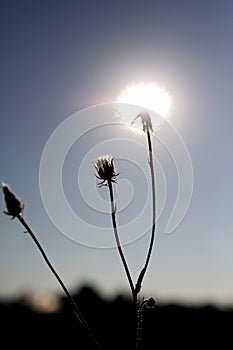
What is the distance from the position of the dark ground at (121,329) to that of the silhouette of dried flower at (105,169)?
26.7ft

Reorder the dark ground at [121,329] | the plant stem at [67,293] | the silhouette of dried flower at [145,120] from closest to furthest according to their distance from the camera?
the plant stem at [67,293] → the silhouette of dried flower at [145,120] → the dark ground at [121,329]

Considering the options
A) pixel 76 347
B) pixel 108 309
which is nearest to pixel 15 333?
pixel 76 347

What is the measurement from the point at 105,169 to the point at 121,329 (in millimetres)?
9502

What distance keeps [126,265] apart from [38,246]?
0.44 m

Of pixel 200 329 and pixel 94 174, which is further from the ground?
pixel 94 174

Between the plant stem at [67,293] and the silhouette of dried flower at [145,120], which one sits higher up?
the silhouette of dried flower at [145,120]

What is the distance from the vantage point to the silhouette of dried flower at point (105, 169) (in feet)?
10.7

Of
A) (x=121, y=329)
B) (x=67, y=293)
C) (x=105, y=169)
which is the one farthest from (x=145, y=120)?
(x=121, y=329)

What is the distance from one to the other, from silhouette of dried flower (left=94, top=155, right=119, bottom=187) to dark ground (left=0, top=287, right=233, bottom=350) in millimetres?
8147

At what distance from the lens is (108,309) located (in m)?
15.4

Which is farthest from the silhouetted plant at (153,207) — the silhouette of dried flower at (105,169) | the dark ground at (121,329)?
the dark ground at (121,329)

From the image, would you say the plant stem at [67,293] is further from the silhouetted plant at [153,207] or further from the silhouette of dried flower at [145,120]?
the silhouette of dried flower at [145,120]

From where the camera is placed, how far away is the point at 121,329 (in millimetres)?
11930

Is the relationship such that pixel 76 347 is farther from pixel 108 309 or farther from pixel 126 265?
pixel 126 265
